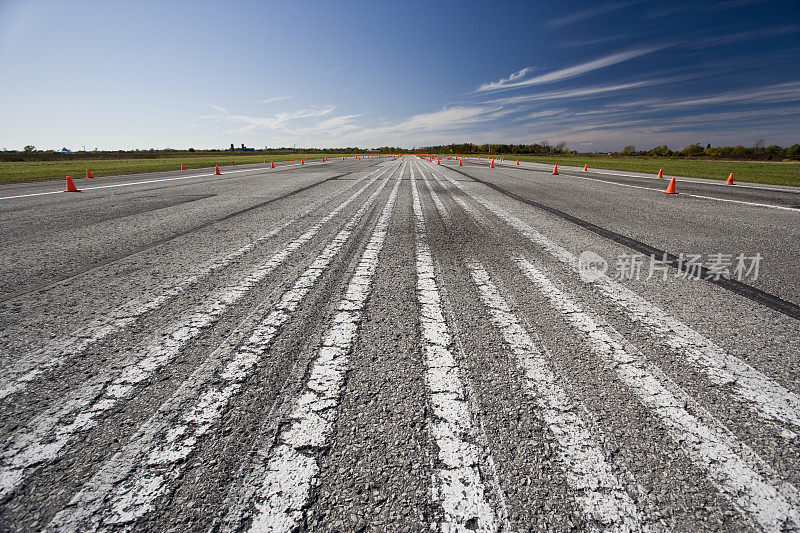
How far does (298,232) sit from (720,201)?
10229 millimetres

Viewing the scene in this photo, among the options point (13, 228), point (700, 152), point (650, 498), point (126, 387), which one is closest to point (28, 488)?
point (126, 387)

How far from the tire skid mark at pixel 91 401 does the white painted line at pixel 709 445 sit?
8.02 feet

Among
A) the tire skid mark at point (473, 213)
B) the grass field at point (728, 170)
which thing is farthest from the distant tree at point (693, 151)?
the tire skid mark at point (473, 213)

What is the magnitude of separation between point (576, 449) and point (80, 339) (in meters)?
2.79

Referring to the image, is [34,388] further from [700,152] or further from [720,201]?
[700,152]

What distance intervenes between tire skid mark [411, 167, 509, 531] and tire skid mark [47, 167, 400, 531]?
94cm

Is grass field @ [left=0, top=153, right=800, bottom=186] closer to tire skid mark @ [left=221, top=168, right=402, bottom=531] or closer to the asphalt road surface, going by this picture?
the asphalt road surface

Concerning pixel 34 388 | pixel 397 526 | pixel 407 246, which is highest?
pixel 407 246

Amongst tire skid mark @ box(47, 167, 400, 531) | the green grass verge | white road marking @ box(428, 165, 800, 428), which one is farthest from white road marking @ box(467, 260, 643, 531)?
the green grass verge

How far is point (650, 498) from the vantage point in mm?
1192

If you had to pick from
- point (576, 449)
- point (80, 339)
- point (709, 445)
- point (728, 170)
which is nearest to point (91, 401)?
point (80, 339)

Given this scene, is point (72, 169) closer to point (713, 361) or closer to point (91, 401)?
point (91, 401)

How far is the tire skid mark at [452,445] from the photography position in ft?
3.70

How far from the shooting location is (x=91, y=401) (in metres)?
1.62
